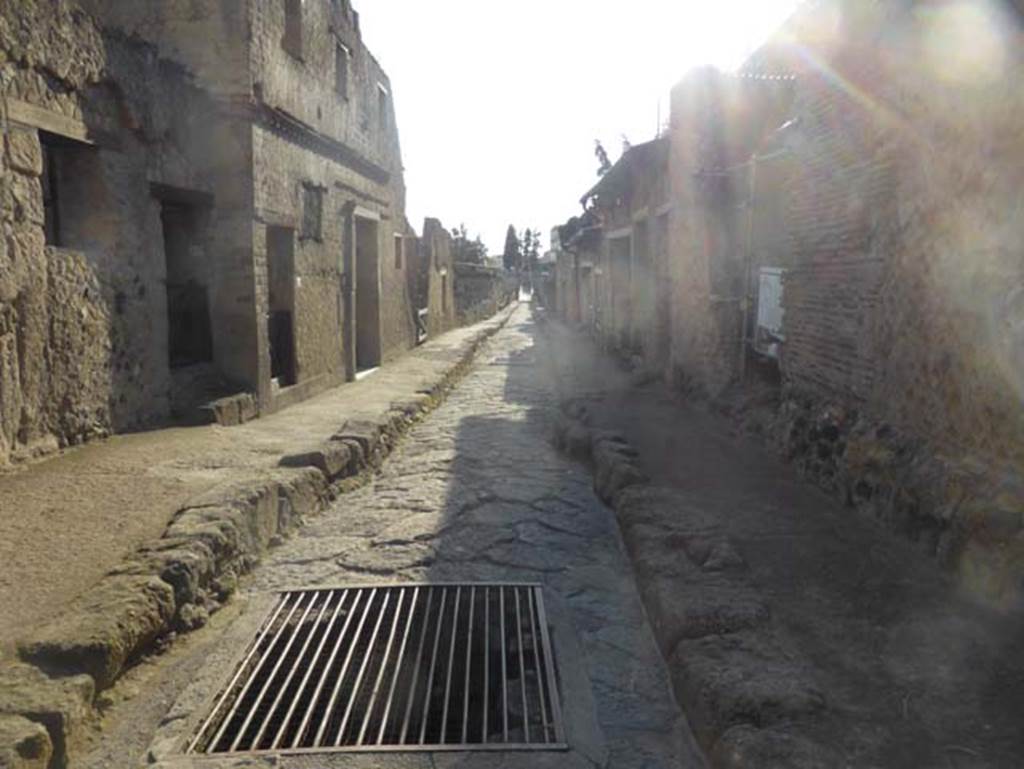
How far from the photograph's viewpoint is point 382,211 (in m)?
13.2

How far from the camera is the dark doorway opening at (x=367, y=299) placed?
12781 mm

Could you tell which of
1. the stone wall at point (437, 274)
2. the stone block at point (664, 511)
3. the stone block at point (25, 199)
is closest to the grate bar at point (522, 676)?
the stone block at point (664, 511)

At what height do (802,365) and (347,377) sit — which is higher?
(802,365)

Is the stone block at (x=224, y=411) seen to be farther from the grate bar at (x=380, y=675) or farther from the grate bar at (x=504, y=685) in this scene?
the grate bar at (x=504, y=685)

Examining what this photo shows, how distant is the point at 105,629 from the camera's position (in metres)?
2.77

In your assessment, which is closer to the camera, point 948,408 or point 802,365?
point 948,408

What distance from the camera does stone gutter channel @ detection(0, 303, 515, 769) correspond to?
2.33m

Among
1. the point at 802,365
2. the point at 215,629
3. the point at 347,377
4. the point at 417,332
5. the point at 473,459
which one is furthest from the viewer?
the point at 417,332

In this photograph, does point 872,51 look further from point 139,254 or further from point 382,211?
point 382,211

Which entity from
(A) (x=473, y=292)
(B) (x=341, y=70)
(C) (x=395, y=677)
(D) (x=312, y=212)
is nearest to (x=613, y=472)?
(C) (x=395, y=677)

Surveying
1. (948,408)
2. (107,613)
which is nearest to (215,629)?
(107,613)

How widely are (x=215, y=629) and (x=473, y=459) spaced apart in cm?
349

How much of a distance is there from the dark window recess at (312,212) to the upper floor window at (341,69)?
70.4 inches

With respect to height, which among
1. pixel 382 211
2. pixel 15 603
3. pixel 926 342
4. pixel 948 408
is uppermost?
A: pixel 382 211
